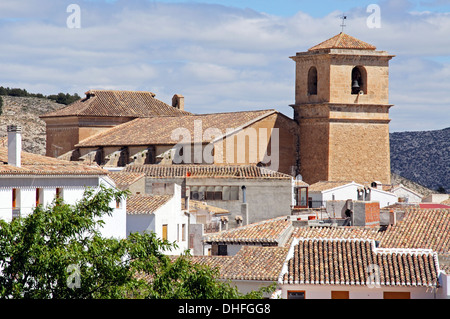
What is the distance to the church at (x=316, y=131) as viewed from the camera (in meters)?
55.7

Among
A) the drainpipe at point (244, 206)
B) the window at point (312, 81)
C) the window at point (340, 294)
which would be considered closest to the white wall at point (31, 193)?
the window at point (340, 294)

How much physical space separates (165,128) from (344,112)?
1024cm

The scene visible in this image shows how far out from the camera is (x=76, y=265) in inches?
666

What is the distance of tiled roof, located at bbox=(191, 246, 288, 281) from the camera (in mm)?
24203

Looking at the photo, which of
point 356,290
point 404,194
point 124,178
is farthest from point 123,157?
point 356,290

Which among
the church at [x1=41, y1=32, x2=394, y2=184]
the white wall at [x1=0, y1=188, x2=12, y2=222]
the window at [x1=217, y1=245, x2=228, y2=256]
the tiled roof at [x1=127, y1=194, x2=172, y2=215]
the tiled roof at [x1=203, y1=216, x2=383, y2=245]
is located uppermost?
the church at [x1=41, y1=32, x2=394, y2=184]

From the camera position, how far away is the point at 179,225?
34.2 metres

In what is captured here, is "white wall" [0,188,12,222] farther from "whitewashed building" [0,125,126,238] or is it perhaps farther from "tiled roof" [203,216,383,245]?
"tiled roof" [203,216,383,245]

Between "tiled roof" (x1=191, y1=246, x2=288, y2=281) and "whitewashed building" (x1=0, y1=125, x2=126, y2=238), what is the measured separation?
2901 millimetres

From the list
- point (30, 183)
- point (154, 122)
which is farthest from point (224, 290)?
point (154, 122)

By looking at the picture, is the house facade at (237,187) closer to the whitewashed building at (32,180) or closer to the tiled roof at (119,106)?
the whitewashed building at (32,180)

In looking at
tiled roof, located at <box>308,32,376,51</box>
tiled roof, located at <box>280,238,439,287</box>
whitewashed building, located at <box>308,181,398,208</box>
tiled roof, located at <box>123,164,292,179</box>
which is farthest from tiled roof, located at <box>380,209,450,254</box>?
tiled roof, located at <box>308,32,376,51</box>

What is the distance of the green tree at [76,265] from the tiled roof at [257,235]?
10877mm

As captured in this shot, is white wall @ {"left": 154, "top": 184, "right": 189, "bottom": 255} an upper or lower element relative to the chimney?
lower
